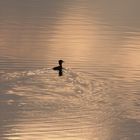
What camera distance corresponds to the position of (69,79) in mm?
14422

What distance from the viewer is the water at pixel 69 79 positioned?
39.1 feet

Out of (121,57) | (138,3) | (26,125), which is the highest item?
(138,3)

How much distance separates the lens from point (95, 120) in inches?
484

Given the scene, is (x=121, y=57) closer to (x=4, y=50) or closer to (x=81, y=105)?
(x=4, y=50)

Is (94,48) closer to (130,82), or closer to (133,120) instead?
(130,82)

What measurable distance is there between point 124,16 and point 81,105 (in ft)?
42.6

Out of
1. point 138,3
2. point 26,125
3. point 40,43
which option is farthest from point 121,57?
point 138,3

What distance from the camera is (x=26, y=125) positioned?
11820 millimetres

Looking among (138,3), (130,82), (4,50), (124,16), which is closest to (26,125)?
(130,82)

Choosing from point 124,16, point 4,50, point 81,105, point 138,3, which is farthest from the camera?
point 138,3

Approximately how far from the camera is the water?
39.1 feet

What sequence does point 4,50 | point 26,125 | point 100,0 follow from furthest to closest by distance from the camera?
point 100,0 < point 4,50 < point 26,125

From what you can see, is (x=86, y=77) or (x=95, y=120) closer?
(x=95, y=120)

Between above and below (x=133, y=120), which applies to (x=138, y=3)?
above
